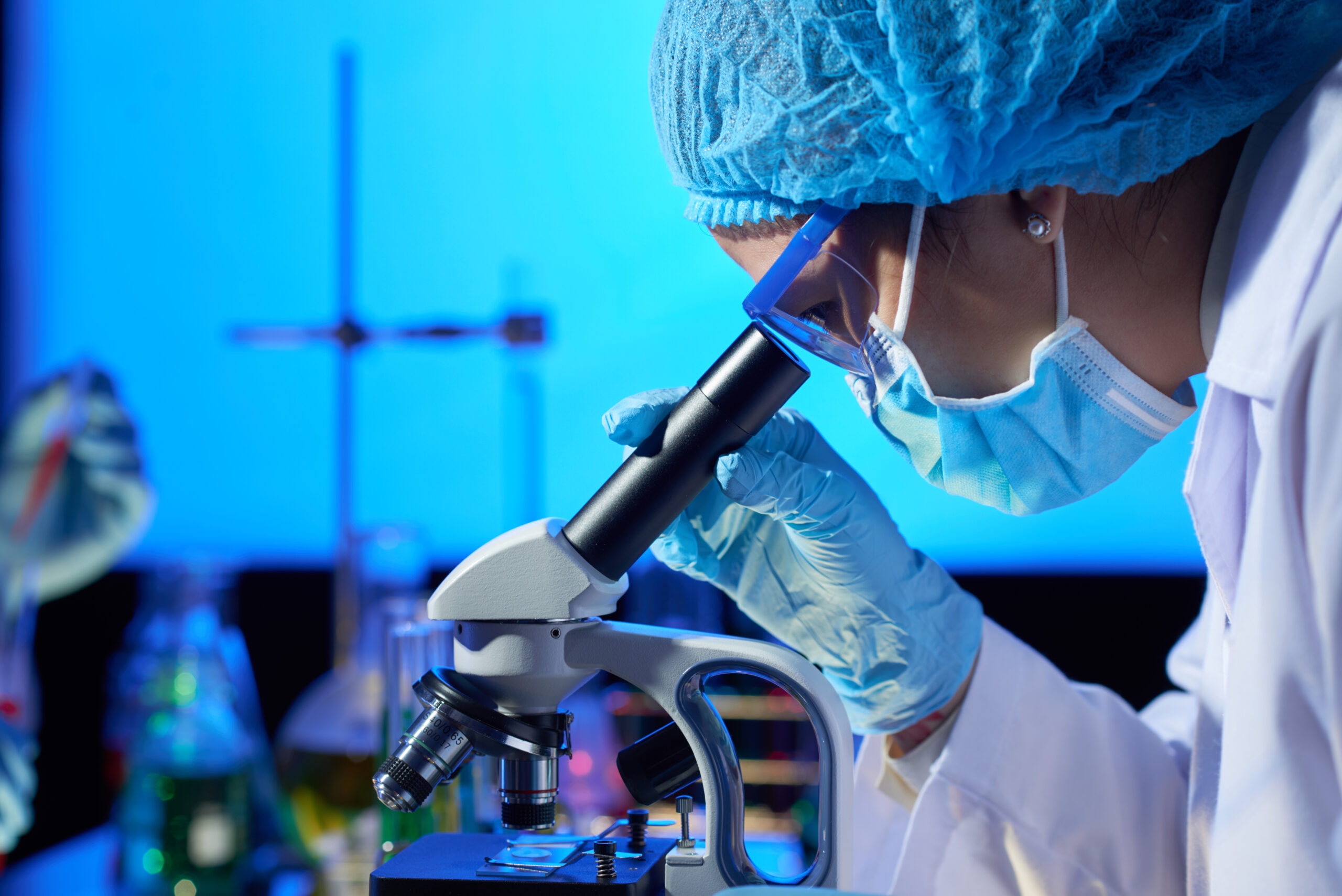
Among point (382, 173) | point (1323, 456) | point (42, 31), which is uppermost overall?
point (42, 31)

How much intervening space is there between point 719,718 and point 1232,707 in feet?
1.07

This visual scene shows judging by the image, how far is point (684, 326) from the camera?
111cm

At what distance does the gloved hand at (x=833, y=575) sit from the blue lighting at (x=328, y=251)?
44 centimetres

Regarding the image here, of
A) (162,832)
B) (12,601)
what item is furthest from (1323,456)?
(12,601)

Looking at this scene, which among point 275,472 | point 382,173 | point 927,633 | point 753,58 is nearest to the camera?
point 753,58

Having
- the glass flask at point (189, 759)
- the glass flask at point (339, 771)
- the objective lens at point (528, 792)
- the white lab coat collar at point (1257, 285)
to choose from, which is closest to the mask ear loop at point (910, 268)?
the white lab coat collar at point (1257, 285)

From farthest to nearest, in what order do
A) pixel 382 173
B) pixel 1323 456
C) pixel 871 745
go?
pixel 382 173
pixel 871 745
pixel 1323 456

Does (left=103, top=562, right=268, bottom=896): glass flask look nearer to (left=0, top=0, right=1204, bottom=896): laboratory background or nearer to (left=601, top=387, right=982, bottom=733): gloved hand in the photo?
(left=0, top=0, right=1204, bottom=896): laboratory background

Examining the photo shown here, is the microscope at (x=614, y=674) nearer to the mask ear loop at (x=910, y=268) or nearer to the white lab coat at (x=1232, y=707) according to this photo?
the mask ear loop at (x=910, y=268)

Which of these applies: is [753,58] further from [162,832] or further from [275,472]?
[275,472]

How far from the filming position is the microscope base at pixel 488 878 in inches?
25.0

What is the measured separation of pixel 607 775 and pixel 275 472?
46.1 inches

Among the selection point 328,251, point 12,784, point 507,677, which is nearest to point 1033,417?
point 507,677

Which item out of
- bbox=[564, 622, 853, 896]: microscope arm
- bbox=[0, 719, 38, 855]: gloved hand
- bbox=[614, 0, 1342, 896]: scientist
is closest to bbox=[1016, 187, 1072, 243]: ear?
bbox=[614, 0, 1342, 896]: scientist
